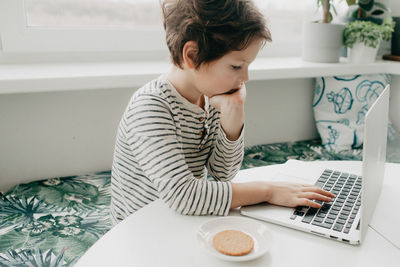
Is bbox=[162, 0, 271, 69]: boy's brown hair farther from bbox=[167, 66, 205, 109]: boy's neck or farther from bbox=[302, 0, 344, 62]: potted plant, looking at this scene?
bbox=[302, 0, 344, 62]: potted plant

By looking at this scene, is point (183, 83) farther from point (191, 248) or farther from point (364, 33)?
point (364, 33)

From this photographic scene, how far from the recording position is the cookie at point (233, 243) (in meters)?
0.55

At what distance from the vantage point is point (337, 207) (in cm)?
69

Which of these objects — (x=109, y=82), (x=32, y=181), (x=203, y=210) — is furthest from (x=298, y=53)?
(x=203, y=210)

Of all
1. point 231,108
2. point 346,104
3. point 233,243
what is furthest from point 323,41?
point 233,243

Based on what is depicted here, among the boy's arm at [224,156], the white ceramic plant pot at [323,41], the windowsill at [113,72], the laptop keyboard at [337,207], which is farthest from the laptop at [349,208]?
the white ceramic plant pot at [323,41]

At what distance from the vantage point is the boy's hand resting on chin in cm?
90

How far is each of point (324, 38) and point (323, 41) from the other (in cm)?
1

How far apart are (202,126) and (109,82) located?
0.55 meters

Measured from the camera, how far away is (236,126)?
3.06 ft

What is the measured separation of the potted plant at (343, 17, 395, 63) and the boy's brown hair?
1.11 metres

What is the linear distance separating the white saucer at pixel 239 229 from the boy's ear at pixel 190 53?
0.36 m

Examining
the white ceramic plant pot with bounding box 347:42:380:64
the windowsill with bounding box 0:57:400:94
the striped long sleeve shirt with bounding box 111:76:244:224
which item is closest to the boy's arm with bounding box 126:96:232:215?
the striped long sleeve shirt with bounding box 111:76:244:224

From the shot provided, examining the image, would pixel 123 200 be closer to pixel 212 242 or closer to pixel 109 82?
pixel 212 242
